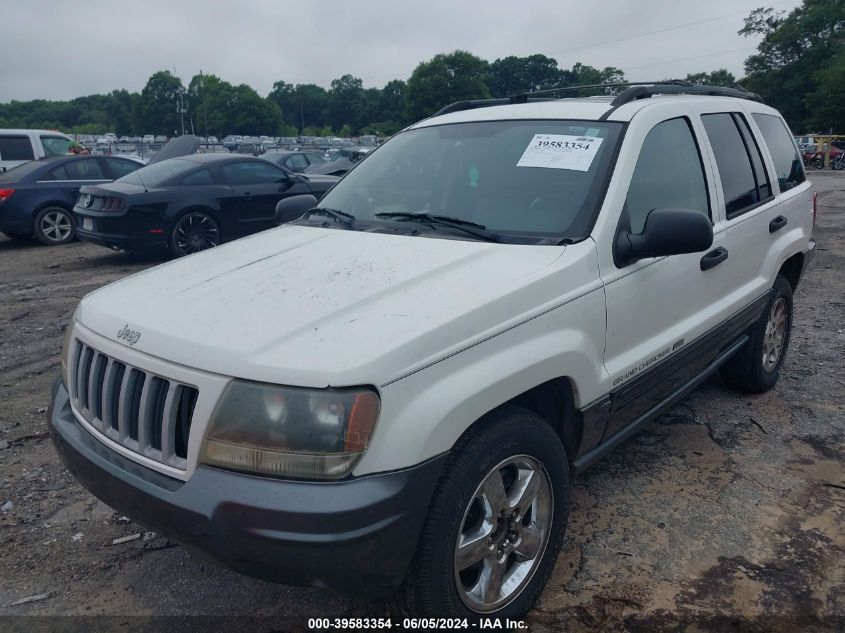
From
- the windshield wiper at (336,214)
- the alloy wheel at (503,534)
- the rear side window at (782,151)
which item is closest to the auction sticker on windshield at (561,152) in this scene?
the windshield wiper at (336,214)

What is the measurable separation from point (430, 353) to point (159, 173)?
28.7 feet

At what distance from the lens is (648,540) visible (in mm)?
2982

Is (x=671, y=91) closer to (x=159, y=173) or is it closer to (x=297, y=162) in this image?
(x=159, y=173)

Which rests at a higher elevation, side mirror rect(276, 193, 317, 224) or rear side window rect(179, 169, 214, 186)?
side mirror rect(276, 193, 317, 224)

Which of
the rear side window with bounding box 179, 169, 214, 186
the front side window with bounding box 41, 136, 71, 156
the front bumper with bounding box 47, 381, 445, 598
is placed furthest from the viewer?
the front side window with bounding box 41, 136, 71, 156

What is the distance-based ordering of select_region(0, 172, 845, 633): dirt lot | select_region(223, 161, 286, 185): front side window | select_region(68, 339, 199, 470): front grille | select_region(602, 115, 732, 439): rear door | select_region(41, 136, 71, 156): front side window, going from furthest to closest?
Answer: select_region(41, 136, 71, 156): front side window, select_region(223, 161, 286, 185): front side window, select_region(602, 115, 732, 439): rear door, select_region(0, 172, 845, 633): dirt lot, select_region(68, 339, 199, 470): front grille

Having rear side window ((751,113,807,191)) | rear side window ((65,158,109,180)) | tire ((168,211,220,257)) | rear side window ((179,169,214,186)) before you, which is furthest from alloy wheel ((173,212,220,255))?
rear side window ((751,113,807,191))

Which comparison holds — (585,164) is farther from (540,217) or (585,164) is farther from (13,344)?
(13,344)

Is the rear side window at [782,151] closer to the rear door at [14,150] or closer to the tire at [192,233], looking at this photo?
the tire at [192,233]

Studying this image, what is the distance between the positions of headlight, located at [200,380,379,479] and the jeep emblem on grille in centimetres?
49

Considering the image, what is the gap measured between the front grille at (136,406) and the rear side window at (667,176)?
1.90 metres

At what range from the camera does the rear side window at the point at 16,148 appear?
13.3m

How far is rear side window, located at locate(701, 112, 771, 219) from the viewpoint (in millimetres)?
3637

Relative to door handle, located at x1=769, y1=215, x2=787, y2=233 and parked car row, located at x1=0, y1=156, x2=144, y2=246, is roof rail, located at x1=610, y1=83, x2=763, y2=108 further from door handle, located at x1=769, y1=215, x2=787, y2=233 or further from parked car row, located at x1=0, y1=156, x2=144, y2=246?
parked car row, located at x1=0, y1=156, x2=144, y2=246
